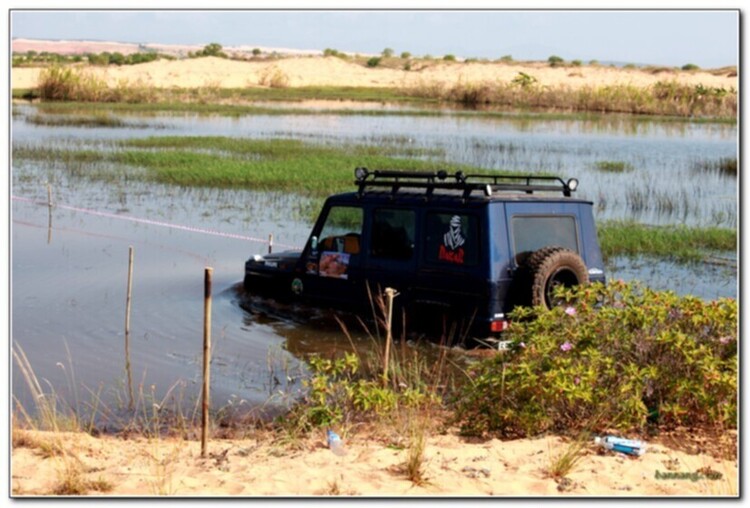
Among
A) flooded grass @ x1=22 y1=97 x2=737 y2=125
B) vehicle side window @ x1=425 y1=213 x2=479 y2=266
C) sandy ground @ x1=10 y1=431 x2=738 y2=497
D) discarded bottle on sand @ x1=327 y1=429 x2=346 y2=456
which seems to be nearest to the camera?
sandy ground @ x1=10 y1=431 x2=738 y2=497

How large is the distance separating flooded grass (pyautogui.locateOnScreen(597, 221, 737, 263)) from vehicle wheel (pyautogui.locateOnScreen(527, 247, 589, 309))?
25.5 ft

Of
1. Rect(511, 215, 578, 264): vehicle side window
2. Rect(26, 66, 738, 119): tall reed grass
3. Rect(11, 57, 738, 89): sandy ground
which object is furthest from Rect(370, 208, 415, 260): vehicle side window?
Rect(11, 57, 738, 89): sandy ground

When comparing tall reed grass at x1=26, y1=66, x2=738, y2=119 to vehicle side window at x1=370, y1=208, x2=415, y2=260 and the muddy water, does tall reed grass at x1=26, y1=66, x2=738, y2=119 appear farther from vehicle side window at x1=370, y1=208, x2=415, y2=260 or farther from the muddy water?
vehicle side window at x1=370, y1=208, x2=415, y2=260

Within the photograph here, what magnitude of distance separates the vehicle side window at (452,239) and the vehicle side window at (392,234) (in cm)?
23

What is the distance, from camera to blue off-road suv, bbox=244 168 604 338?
1051cm

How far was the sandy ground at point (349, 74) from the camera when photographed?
7894cm

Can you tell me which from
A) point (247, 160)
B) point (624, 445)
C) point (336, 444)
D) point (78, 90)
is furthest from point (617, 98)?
point (336, 444)

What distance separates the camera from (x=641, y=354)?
8266 millimetres

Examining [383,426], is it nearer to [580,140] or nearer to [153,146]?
[153,146]

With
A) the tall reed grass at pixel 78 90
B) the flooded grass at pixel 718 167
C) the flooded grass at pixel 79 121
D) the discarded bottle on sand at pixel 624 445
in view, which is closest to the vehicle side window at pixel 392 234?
the discarded bottle on sand at pixel 624 445

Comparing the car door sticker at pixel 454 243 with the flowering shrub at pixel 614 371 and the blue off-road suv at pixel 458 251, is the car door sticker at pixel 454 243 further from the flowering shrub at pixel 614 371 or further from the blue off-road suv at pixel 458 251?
the flowering shrub at pixel 614 371

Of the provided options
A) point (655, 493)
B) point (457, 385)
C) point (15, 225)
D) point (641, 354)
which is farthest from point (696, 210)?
point (655, 493)

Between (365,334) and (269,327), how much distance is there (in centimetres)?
117

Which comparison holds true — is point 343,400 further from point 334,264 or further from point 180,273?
point 180,273
